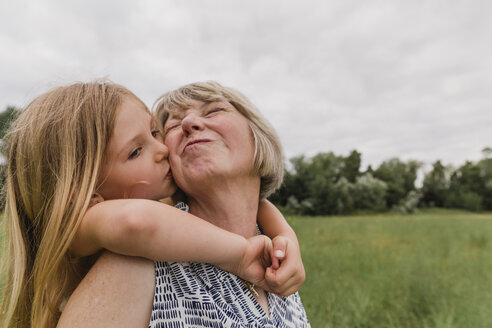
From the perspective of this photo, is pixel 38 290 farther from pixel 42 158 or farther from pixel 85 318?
pixel 42 158

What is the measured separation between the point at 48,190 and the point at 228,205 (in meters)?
0.74

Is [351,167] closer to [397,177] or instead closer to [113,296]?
[397,177]

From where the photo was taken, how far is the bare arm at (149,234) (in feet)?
2.93

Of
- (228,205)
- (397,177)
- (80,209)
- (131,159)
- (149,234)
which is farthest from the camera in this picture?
(397,177)

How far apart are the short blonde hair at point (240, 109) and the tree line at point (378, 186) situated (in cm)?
3244

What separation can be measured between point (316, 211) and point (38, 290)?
41.4 meters

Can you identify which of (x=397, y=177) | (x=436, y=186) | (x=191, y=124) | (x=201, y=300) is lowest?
(x=436, y=186)

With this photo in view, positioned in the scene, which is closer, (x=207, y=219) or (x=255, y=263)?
(x=255, y=263)

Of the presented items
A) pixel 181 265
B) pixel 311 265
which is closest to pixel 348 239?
pixel 311 265

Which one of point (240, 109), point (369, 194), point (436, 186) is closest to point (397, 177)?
point (436, 186)

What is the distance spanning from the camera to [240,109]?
158 cm

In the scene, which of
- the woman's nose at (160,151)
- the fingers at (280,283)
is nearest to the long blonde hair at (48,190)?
the woman's nose at (160,151)

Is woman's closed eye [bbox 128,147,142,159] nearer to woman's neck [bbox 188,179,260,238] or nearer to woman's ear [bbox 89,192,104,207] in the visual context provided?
woman's ear [bbox 89,192,104,207]

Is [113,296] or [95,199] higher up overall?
[95,199]
